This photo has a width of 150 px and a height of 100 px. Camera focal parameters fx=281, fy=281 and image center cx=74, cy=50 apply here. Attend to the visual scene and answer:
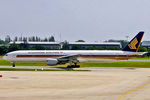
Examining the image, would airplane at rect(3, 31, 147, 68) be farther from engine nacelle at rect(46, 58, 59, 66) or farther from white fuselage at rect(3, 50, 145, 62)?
engine nacelle at rect(46, 58, 59, 66)

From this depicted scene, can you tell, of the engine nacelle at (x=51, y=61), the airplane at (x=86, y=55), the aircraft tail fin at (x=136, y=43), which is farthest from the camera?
the aircraft tail fin at (x=136, y=43)

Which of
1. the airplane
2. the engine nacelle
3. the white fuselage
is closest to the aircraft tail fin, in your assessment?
the airplane

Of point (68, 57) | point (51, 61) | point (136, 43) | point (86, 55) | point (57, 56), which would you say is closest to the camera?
point (51, 61)

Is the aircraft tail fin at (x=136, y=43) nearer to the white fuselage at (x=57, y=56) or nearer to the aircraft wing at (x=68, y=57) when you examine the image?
the white fuselage at (x=57, y=56)

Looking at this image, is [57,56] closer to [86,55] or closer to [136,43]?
[86,55]

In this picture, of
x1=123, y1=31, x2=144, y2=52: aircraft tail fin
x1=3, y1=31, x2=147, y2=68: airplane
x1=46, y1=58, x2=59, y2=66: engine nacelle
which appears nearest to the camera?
x1=46, y1=58, x2=59, y2=66: engine nacelle

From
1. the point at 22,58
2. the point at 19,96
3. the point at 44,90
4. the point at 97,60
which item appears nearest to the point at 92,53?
the point at 97,60

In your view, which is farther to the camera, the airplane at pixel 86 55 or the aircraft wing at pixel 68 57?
the airplane at pixel 86 55

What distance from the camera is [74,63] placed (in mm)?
55062

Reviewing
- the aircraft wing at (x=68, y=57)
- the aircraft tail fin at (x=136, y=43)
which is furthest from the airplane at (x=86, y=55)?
the aircraft wing at (x=68, y=57)

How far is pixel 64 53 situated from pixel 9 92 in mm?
33217

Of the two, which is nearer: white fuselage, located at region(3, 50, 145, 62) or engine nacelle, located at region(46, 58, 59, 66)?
engine nacelle, located at region(46, 58, 59, 66)

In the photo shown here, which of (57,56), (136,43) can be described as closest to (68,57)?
(57,56)

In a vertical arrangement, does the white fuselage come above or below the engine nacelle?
above
